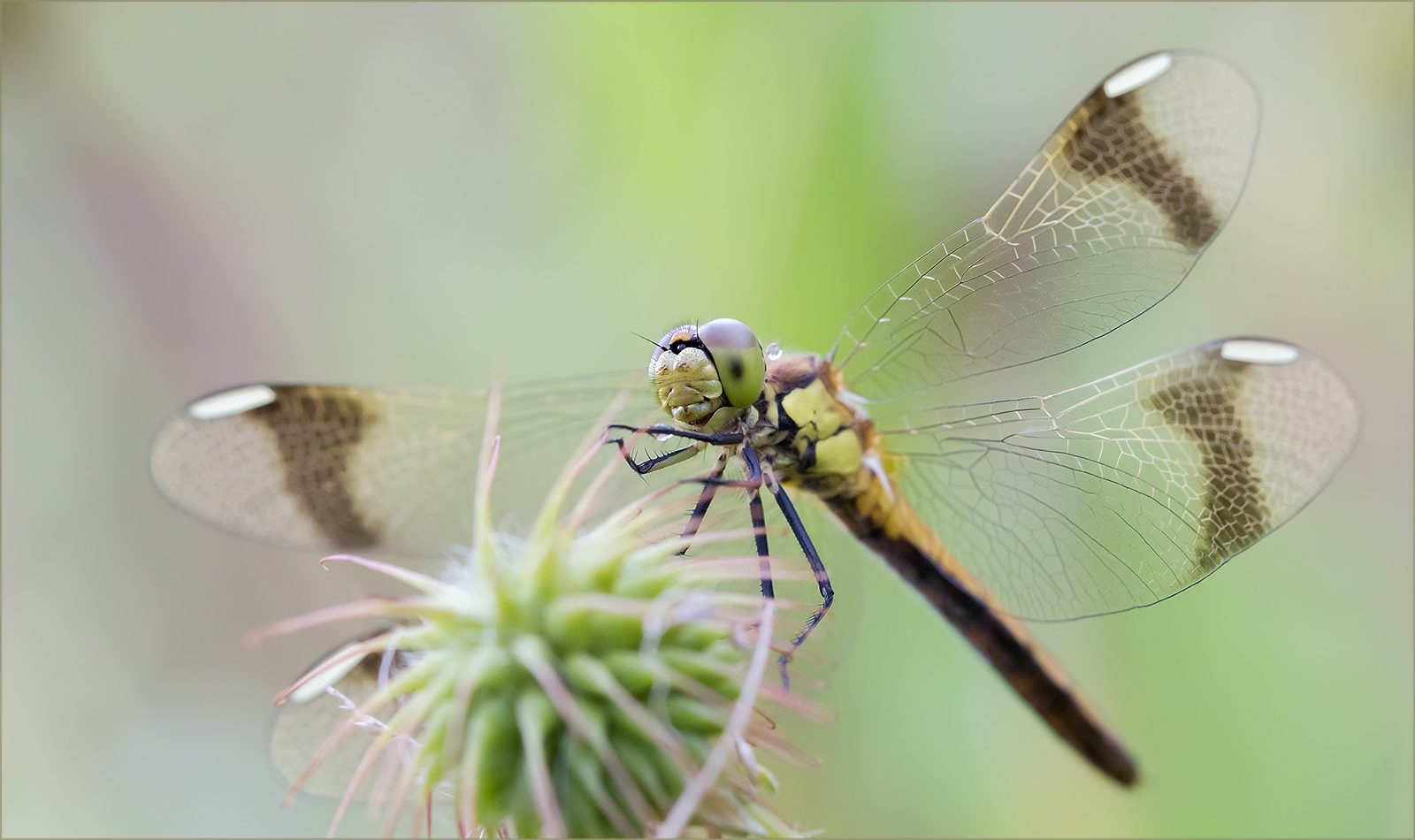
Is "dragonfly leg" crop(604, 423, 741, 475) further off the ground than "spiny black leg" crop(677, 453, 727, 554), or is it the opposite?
"dragonfly leg" crop(604, 423, 741, 475)

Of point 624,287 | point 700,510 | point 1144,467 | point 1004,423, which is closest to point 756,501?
point 700,510

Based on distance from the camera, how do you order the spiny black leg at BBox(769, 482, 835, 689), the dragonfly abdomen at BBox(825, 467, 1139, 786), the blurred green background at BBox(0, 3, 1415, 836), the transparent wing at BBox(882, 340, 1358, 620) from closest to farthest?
the spiny black leg at BBox(769, 482, 835, 689)
the transparent wing at BBox(882, 340, 1358, 620)
the dragonfly abdomen at BBox(825, 467, 1139, 786)
the blurred green background at BBox(0, 3, 1415, 836)

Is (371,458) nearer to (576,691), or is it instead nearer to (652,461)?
(652,461)

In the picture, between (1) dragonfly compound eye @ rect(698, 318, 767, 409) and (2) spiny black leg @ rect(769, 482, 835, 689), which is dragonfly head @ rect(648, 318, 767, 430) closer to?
(1) dragonfly compound eye @ rect(698, 318, 767, 409)

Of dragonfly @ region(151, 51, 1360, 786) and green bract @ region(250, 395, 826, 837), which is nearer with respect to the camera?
green bract @ region(250, 395, 826, 837)

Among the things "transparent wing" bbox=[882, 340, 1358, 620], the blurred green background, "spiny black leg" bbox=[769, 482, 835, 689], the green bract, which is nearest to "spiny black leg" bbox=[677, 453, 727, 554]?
"spiny black leg" bbox=[769, 482, 835, 689]

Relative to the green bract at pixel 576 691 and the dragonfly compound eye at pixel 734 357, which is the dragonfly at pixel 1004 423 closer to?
the dragonfly compound eye at pixel 734 357

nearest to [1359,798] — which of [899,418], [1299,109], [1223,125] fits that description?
[899,418]
